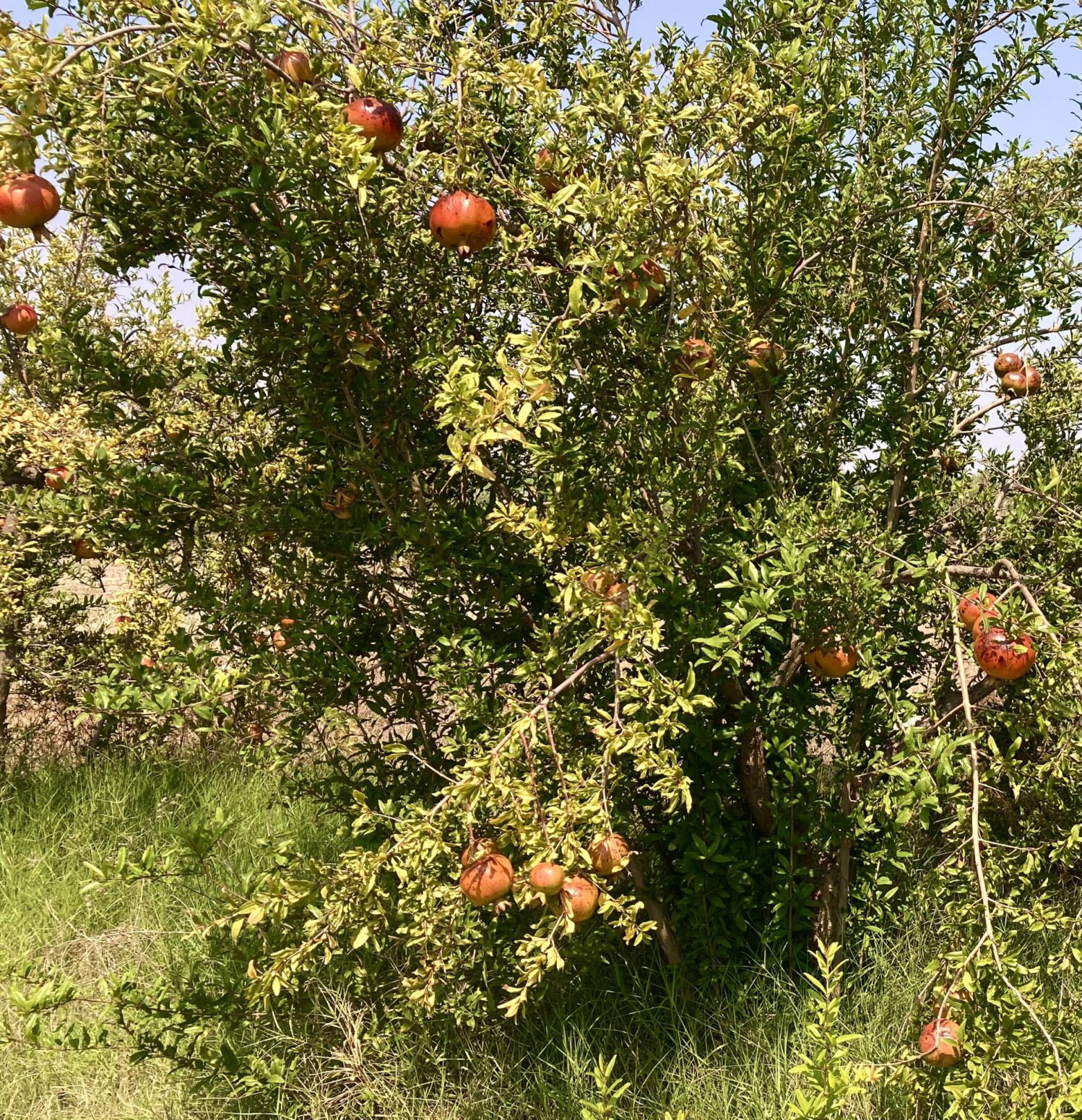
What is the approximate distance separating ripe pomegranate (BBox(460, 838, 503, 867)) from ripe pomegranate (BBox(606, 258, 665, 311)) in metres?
1.16

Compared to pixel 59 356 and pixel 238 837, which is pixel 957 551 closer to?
pixel 59 356

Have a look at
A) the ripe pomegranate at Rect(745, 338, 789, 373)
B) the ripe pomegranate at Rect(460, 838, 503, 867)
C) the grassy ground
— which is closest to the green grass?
the grassy ground

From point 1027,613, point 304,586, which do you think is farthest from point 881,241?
point 304,586

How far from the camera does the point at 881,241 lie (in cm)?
263

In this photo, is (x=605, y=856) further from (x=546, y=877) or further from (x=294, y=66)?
(x=294, y=66)

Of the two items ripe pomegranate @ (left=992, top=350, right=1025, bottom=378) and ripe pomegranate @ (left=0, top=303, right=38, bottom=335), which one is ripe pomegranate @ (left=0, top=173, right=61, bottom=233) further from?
ripe pomegranate @ (left=992, top=350, right=1025, bottom=378)

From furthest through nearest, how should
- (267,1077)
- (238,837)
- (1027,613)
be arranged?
(238,837) → (267,1077) → (1027,613)

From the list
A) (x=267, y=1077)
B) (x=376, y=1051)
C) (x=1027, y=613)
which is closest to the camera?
(x=1027, y=613)

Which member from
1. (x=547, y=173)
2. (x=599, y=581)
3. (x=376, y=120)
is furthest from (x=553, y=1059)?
(x=376, y=120)

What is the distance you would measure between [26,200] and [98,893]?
2.95m

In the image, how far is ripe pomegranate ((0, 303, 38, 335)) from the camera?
148 inches

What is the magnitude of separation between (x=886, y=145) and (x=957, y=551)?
1.21 m

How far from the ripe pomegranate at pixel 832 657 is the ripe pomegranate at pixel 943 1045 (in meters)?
0.81

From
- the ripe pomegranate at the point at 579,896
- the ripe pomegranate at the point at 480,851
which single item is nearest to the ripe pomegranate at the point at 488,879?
the ripe pomegranate at the point at 480,851
